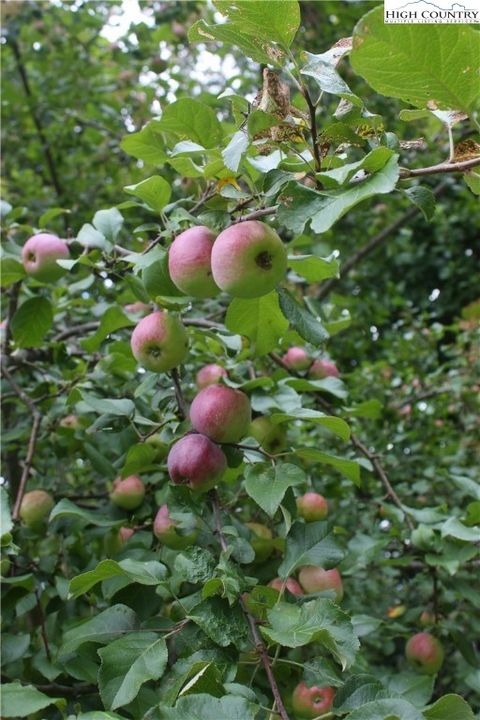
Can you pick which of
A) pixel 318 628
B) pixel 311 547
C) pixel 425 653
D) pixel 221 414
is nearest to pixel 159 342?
pixel 221 414

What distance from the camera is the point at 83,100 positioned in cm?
324

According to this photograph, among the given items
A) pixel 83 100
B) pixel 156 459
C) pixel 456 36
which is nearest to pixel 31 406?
pixel 156 459

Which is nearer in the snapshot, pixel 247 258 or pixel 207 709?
pixel 207 709

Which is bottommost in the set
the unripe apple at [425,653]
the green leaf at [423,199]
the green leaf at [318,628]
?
the unripe apple at [425,653]

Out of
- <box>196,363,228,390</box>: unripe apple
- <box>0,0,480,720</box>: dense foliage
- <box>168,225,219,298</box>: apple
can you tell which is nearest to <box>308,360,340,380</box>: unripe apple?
<box>0,0,480,720</box>: dense foliage

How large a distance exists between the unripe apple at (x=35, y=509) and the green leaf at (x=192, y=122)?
2.34 ft

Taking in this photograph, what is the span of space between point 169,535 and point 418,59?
71 cm

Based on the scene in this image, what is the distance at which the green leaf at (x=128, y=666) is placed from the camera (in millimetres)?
811

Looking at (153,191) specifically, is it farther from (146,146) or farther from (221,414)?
(221,414)

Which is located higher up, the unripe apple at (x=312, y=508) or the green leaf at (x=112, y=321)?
the green leaf at (x=112, y=321)

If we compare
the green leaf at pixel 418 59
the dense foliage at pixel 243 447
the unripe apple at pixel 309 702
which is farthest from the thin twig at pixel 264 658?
the green leaf at pixel 418 59

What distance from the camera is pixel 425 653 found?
4.73 ft

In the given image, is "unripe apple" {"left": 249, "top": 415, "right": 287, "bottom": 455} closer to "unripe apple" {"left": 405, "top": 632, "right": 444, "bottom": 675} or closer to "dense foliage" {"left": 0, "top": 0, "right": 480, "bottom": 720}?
"dense foliage" {"left": 0, "top": 0, "right": 480, "bottom": 720}

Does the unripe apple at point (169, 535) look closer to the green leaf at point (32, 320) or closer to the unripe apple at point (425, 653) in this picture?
the green leaf at point (32, 320)
